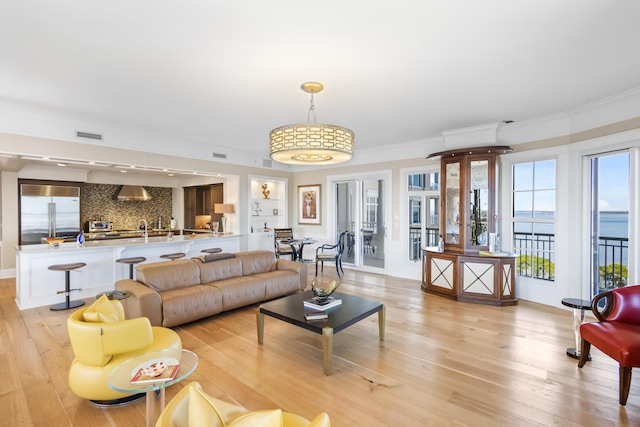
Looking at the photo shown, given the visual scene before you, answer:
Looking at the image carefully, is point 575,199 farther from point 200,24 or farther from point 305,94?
point 200,24

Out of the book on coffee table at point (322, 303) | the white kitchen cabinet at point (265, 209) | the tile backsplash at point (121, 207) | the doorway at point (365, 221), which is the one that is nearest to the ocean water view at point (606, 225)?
the doorway at point (365, 221)

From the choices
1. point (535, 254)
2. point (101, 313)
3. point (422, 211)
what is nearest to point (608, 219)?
point (535, 254)

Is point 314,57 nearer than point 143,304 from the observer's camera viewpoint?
Yes

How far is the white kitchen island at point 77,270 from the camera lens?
444 cm

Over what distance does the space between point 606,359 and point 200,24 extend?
4715 millimetres

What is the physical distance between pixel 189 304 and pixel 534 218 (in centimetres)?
529

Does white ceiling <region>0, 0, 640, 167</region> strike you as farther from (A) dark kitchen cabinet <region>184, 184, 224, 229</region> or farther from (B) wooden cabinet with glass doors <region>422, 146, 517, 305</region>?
(A) dark kitchen cabinet <region>184, 184, 224, 229</region>

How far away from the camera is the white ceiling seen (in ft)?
7.08

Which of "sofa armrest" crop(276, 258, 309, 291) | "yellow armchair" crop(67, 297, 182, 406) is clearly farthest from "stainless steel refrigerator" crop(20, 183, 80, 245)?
"yellow armchair" crop(67, 297, 182, 406)

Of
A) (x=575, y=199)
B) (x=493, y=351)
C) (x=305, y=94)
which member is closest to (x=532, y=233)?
(x=575, y=199)

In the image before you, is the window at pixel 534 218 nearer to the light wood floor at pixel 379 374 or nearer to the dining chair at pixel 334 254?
the light wood floor at pixel 379 374

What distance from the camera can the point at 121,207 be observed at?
8469mm

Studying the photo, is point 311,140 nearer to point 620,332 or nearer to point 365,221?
point 620,332

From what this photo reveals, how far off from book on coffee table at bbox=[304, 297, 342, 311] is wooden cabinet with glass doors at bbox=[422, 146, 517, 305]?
2529 mm
